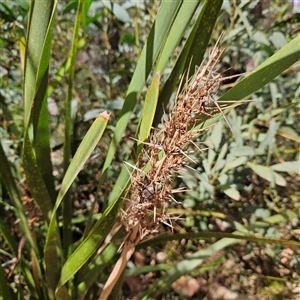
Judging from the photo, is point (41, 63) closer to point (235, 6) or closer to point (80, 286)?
point (80, 286)

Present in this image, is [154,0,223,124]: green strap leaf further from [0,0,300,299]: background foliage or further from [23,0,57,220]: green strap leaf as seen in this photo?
[23,0,57,220]: green strap leaf

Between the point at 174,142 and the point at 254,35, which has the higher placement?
the point at 254,35

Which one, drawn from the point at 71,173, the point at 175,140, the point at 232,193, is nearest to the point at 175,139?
the point at 175,140

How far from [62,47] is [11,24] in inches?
9.2

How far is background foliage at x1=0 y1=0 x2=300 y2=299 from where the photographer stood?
0.38m

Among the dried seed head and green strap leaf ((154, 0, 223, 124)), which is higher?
green strap leaf ((154, 0, 223, 124))

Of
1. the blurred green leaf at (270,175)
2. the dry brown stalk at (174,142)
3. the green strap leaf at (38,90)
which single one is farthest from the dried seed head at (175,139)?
the blurred green leaf at (270,175)

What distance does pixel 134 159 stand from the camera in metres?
0.43

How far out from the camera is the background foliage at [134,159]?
38 centimetres

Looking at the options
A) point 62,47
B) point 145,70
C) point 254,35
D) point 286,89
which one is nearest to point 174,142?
point 145,70

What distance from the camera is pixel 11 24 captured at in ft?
2.41

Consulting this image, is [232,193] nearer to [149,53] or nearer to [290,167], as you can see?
[290,167]

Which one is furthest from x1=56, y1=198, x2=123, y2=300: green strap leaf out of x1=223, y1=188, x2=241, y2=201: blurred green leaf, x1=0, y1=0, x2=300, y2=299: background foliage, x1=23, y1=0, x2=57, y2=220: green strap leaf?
A: x1=223, y1=188, x2=241, y2=201: blurred green leaf

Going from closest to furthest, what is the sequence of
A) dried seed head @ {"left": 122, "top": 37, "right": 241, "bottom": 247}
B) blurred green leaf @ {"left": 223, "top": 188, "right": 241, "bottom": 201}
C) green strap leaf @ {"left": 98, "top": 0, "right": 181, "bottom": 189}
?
dried seed head @ {"left": 122, "top": 37, "right": 241, "bottom": 247}
green strap leaf @ {"left": 98, "top": 0, "right": 181, "bottom": 189}
blurred green leaf @ {"left": 223, "top": 188, "right": 241, "bottom": 201}
